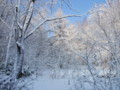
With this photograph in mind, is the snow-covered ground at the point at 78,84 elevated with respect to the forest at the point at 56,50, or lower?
lower

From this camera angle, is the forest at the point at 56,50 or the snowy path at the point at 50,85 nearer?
the forest at the point at 56,50


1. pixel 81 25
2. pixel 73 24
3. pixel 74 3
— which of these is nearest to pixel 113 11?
pixel 74 3

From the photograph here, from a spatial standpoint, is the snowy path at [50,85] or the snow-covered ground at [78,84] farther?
the snowy path at [50,85]

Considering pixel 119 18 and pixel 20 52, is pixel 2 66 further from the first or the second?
pixel 119 18

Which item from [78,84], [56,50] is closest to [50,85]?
[78,84]

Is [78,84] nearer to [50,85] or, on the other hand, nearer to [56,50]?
[50,85]

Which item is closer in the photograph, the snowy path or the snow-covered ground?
the snow-covered ground

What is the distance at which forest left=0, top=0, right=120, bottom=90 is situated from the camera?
3.64m

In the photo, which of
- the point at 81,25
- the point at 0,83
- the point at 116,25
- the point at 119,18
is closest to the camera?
the point at 0,83

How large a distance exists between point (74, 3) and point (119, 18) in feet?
8.76

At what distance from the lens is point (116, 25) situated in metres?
4.22

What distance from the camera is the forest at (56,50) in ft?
11.9

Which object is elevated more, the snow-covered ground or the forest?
the forest

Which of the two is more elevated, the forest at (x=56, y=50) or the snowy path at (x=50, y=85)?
the forest at (x=56, y=50)
